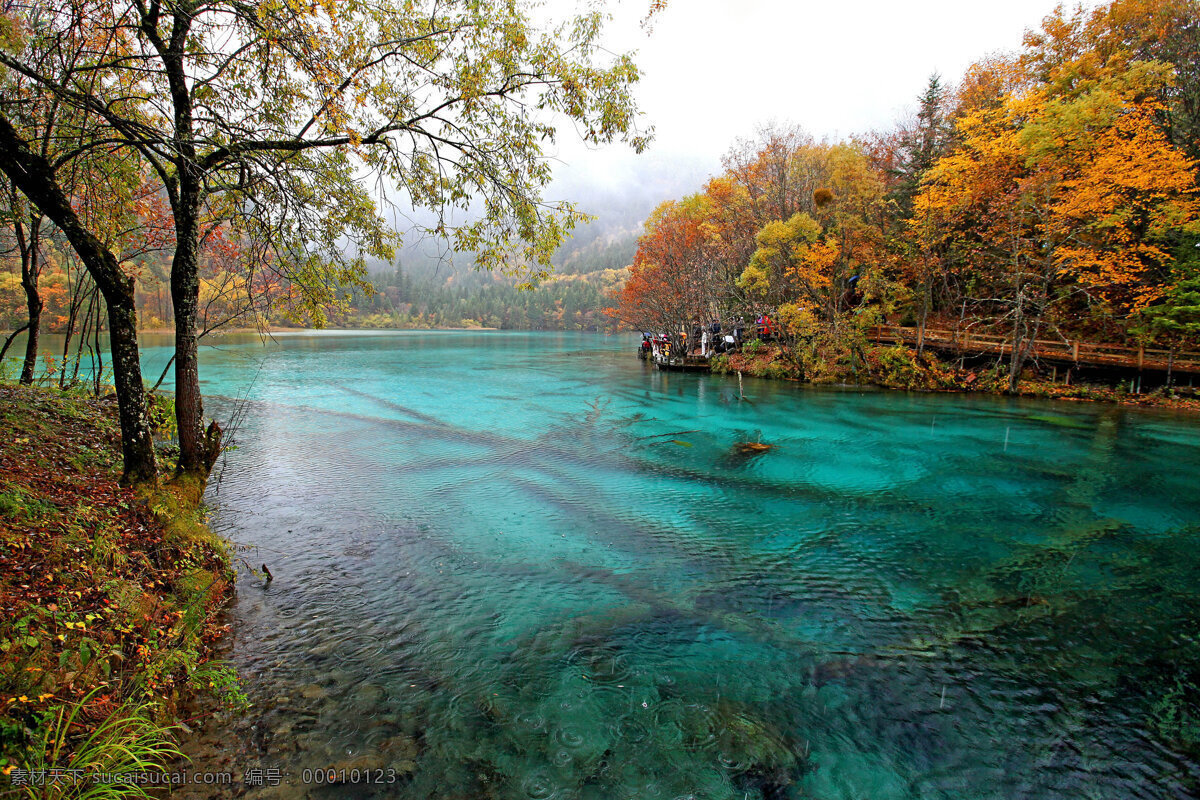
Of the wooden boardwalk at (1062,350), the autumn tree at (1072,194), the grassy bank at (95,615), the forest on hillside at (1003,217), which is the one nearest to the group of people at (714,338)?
the forest on hillside at (1003,217)

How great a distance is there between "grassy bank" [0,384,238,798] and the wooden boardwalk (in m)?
31.9

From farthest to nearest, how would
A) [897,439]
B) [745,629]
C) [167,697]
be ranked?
[897,439], [745,629], [167,697]

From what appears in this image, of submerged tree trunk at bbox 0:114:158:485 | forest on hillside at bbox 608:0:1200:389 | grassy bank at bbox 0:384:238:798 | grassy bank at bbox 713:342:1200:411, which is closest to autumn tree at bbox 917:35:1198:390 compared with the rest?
forest on hillside at bbox 608:0:1200:389

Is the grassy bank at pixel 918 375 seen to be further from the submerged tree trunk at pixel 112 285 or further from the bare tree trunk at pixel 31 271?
the bare tree trunk at pixel 31 271

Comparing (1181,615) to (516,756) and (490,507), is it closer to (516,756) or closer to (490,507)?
(516,756)

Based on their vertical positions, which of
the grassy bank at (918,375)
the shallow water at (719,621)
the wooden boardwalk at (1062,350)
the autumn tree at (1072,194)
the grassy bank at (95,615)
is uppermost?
the autumn tree at (1072,194)

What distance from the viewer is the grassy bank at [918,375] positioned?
22391 mm

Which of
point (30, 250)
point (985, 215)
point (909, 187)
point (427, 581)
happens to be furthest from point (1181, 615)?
point (909, 187)

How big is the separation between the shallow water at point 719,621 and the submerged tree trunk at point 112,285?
2.15 m

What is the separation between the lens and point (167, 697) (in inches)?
153

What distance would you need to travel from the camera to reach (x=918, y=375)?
Result: 88.5 ft

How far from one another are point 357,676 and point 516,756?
6.20 ft

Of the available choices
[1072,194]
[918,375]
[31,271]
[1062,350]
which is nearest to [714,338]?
[918,375]

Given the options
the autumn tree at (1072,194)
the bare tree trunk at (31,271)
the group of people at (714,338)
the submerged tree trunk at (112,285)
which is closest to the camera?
the submerged tree trunk at (112,285)
